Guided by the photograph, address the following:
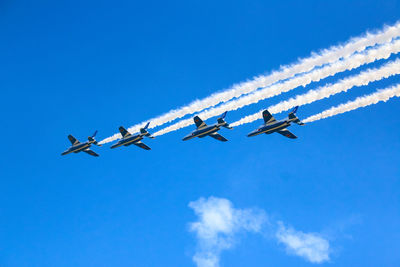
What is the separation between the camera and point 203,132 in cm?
4788

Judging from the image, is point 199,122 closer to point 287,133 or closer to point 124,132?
point 287,133

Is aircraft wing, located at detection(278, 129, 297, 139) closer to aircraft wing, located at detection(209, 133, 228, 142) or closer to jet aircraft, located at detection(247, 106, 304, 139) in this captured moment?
jet aircraft, located at detection(247, 106, 304, 139)

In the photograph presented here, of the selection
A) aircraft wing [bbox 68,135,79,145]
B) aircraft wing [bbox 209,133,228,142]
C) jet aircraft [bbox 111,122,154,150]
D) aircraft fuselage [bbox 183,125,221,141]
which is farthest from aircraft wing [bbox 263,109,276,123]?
aircraft wing [bbox 68,135,79,145]

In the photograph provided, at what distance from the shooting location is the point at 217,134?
49.9 metres

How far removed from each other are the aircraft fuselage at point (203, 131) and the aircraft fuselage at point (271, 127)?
4.10m

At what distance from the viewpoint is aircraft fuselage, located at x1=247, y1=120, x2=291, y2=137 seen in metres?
43.5

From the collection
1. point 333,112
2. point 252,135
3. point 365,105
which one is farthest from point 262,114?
point 365,105

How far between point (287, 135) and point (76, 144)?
2965 centimetres

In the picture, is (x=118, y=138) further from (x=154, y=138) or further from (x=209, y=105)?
(x=209, y=105)

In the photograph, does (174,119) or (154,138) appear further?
(154,138)

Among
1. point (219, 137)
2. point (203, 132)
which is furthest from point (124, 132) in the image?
point (219, 137)

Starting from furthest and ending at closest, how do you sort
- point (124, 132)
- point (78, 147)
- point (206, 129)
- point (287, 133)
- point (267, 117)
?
point (78, 147)
point (124, 132)
point (206, 129)
point (287, 133)
point (267, 117)

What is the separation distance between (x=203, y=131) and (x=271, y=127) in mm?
8311

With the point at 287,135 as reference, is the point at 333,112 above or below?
below
